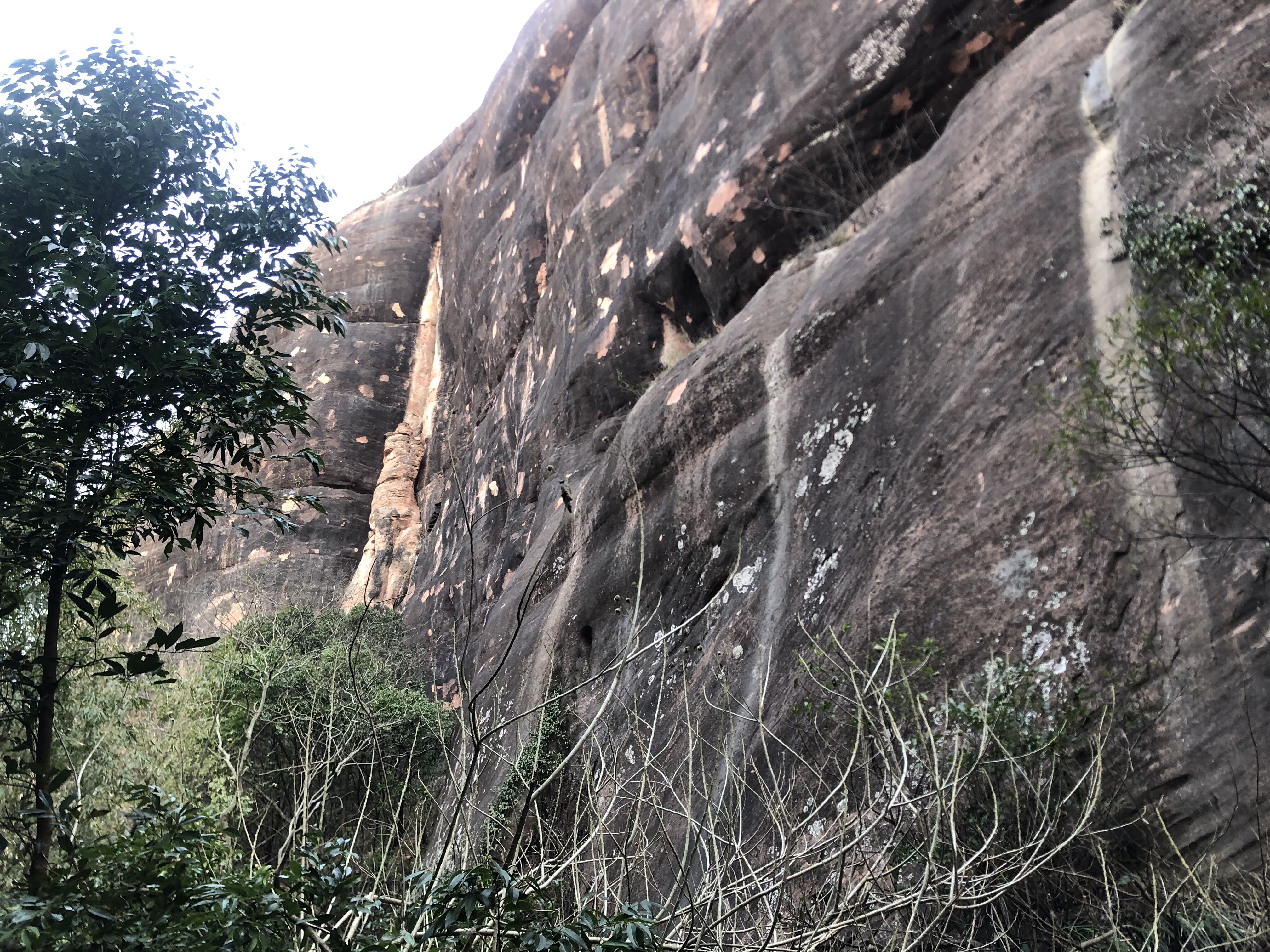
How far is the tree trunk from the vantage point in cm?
277

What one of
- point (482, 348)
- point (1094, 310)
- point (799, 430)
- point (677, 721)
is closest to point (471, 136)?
point (482, 348)

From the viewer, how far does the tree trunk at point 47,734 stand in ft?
9.07

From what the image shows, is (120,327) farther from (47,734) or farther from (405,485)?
(405,485)

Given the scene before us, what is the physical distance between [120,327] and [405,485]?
18035 mm

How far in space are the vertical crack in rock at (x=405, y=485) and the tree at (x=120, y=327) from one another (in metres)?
13.6

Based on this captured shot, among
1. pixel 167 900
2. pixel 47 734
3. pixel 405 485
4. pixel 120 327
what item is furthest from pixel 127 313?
pixel 405 485

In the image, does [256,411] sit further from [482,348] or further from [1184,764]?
[482,348]

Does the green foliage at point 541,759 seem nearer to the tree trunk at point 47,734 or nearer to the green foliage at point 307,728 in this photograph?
the green foliage at point 307,728

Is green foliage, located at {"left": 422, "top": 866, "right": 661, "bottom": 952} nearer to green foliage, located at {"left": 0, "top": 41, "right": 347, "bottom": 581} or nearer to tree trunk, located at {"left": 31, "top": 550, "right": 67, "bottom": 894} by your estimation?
tree trunk, located at {"left": 31, "top": 550, "right": 67, "bottom": 894}

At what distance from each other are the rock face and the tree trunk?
1.31 m

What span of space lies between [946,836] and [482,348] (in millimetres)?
16500

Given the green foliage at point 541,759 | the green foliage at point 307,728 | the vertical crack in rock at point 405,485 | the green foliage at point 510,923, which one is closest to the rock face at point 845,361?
the green foliage at point 541,759

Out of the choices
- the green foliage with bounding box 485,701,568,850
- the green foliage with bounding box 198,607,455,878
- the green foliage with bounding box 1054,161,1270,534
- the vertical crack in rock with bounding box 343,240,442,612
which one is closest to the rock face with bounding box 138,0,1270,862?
the green foliage with bounding box 1054,161,1270,534

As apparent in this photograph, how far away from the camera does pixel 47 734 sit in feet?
11.7
